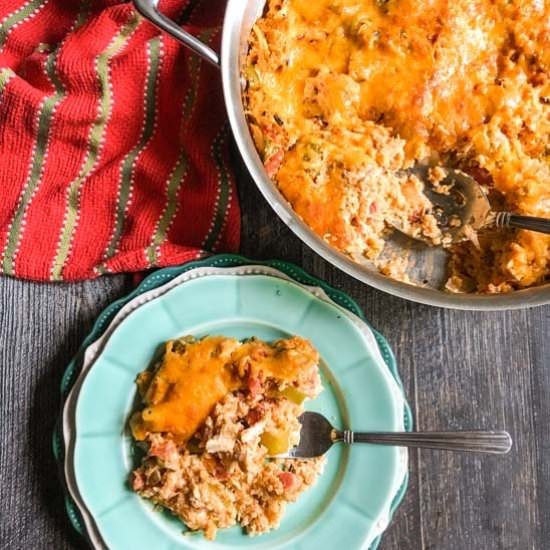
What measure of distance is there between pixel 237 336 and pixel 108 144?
0.52 m

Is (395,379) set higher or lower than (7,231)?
lower

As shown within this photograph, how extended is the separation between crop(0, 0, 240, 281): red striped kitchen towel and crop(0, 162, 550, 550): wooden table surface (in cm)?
8

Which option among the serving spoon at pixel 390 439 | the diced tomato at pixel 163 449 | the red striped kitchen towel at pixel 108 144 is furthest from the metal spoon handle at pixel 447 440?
the red striped kitchen towel at pixel 108 144

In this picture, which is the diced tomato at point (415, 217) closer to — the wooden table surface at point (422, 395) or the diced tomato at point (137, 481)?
the wooden table surface at point (422, 395)

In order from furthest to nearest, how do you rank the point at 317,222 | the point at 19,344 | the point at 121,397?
the point at 19,344
the point at 121,397
the point at 317,222

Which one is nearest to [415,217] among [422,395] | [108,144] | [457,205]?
[457,205]

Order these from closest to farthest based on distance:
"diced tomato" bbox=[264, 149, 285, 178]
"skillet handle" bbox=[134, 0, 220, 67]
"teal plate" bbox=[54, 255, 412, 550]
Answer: "skillet handle" bbox=[134, 0, 220, 67], "diced tomato" bbox=[264, 149, 285, 178], "teal plate" bbox=[54, 255, 412, 550]

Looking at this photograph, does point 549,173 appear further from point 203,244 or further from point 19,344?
point 19,344

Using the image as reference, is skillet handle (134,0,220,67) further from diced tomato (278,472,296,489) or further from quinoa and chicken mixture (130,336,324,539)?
diced tomato (278,472,296,489)

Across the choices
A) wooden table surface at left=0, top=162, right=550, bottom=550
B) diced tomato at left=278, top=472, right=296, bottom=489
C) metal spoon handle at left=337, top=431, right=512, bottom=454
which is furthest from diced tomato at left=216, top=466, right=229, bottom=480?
wooden table surface at left=0, top=162, right=550, bottom=550

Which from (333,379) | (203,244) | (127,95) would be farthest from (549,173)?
(127,95)

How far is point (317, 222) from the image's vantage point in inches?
53.6

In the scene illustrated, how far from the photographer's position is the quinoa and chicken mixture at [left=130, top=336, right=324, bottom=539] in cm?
143

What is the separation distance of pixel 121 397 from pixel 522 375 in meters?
0.94
